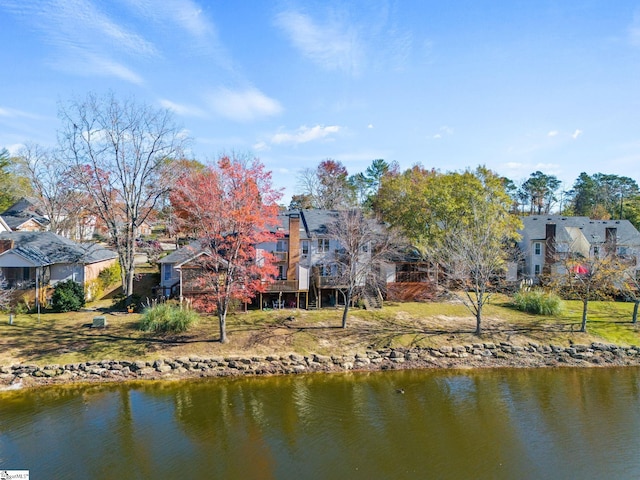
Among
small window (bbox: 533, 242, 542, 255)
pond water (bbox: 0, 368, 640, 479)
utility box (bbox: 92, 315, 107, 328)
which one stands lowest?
pond water (bbox: 0, 368, 640, 479)

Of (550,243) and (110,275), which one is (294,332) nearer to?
(110,275)

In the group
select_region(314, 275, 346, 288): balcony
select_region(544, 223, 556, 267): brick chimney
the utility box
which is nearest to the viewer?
the utility box

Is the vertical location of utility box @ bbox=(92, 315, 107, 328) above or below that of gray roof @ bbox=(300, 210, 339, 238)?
below

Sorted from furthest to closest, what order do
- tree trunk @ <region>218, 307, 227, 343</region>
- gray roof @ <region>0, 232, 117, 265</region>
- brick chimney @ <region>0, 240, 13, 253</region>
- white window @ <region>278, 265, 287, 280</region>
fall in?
white window @ <region>278, 265, 287, 280</region>
brick chimney @ <region>0, 240, 13, 253</region>
gray roof @ <region>0, 232, 117, 265</region>
tree trunk @ <region>218, 307, 227, 343</region>

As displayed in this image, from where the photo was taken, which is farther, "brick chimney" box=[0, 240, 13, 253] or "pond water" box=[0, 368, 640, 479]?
"brick chimney" box=[0, 240, 13, 253]

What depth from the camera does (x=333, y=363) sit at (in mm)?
23734

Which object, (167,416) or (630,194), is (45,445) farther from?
(630,194)

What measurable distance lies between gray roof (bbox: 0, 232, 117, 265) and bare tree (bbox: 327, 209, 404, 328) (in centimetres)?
1955

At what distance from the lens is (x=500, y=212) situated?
33.1 meters

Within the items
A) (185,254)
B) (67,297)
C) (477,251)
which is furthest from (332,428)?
(67,297)

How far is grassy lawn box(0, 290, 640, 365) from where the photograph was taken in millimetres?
23328

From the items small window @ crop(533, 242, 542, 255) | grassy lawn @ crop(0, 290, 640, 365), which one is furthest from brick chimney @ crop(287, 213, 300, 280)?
small window @ crop(533, 242, 542, 255)

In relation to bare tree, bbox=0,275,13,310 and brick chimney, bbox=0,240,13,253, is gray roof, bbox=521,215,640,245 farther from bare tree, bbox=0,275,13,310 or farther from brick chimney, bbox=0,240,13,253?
brick chimney, bbox=0,240,13,253

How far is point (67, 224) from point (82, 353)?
110 ft
